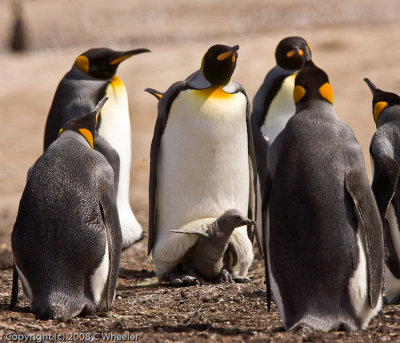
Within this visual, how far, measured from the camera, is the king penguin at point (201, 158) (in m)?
5.86

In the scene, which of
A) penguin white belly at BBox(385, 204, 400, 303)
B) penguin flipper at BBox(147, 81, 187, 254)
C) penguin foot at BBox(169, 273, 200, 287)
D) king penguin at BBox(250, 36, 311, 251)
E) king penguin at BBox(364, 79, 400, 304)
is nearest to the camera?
king penguin at BBox(364, 79, 400, 304)

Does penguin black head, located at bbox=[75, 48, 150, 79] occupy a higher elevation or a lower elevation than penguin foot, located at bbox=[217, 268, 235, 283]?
higher

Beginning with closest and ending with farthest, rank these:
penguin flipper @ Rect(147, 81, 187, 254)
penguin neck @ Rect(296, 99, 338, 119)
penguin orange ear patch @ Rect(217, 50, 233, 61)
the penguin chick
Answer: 1. penguin neck @ Rect(296, 99, 338, 119)
2. the penguin chick
3. penguin orange ear patch @ Rect(217, 50, 233, 61)
4. penguin flipper @ Rect(147, 81, 187, 254)

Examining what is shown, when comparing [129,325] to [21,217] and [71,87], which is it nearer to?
[21,217]

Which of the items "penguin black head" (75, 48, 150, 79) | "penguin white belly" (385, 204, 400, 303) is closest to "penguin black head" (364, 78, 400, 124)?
"penguin white belly" (385, 204, 400, 303)

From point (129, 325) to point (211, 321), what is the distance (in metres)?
0.45

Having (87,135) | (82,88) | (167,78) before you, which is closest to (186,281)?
(87,135)

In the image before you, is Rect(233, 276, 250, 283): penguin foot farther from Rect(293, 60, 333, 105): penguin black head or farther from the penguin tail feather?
Rect(293, 60, 333, 105): penguin black head

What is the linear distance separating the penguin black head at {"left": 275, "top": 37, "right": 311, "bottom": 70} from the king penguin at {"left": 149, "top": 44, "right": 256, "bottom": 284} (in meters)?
1.82

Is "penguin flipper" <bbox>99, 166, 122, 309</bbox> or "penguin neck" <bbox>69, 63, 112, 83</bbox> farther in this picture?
"penguin neck" <bbox>69, 63, 112, 83</bbox>

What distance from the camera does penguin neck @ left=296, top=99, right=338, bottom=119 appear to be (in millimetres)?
4172

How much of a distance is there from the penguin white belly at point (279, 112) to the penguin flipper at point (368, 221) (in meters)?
3.40

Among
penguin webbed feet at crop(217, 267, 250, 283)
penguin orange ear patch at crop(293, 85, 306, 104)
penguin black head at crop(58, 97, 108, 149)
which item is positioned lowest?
penguin webbed feet at crop(217, 267, 250, 283)

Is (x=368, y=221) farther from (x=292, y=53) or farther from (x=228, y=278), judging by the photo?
(x=292, y=53)
